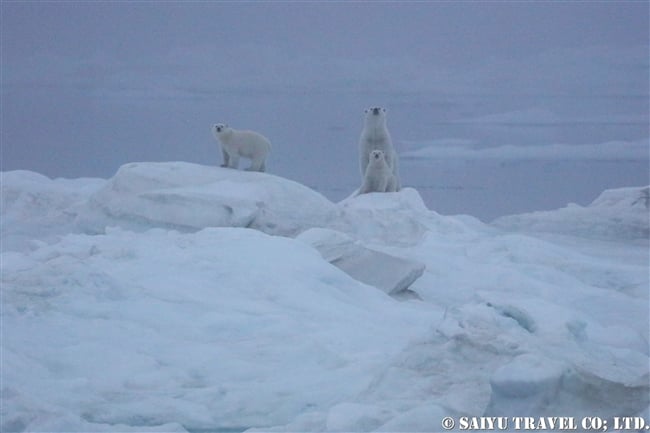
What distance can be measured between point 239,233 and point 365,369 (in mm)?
2522

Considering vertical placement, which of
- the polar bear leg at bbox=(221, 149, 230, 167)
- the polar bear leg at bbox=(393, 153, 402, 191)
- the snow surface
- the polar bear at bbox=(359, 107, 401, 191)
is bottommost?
the snow surface

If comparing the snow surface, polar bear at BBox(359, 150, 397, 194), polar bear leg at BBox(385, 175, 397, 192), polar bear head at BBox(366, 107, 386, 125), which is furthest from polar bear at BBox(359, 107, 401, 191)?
the snow surface

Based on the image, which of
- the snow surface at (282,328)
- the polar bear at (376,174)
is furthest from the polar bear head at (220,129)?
the polar bear at (376,174)

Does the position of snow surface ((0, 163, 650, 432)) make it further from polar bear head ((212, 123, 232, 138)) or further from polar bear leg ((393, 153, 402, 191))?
polar bear leg ((393, 153, 402, 191))

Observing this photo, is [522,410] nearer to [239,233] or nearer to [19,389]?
[19,389]

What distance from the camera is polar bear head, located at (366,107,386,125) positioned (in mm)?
12992

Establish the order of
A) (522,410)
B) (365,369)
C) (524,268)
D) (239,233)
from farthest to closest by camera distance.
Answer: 1. (524,268)
2. (239,233)
3. (365,369)
4. (522,410)

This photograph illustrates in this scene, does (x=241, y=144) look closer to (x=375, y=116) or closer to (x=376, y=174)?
(x=376, y=174)

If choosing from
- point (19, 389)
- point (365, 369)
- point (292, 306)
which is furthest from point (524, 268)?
point (19, 389)

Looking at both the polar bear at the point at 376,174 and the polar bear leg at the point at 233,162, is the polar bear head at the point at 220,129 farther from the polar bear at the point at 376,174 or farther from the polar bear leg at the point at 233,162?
the polar bear at the point at 376,174

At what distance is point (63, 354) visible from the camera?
492cm

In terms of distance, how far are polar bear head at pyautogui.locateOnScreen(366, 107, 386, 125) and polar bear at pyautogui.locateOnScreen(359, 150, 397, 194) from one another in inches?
53.8

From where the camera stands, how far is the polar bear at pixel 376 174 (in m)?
11.7

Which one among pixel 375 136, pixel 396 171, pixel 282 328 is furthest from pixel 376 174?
pixel 282 328
